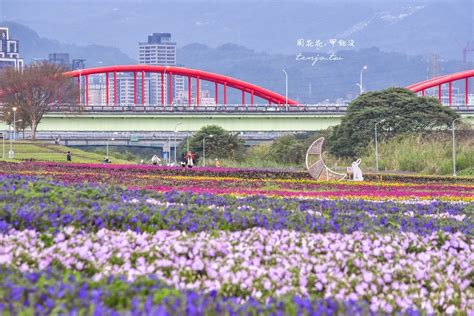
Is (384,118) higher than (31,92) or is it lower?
lower

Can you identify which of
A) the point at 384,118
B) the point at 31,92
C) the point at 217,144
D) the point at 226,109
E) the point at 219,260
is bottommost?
the point at 219,260

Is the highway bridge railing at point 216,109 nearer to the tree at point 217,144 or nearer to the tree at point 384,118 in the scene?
the tree at point 217,144

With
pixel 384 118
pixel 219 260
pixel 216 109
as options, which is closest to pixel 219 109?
pixel 216 109

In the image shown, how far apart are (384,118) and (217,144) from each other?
53.9ft

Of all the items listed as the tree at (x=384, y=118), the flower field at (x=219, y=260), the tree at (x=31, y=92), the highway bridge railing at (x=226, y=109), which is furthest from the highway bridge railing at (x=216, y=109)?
the flower field at (x=219, y=260)

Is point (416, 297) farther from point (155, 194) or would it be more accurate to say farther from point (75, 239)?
point (155, 194)

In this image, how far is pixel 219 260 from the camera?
12.0m

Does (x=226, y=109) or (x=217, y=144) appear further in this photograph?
(x=226, y=109)

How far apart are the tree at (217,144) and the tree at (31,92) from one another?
13.2 m

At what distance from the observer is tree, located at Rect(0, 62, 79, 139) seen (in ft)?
313

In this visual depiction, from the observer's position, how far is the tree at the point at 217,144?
313ft

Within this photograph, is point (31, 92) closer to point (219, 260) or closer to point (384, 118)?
point (384, 118)

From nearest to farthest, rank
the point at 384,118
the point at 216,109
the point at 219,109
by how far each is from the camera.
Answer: the point at 384,118 < the point at 219,109 < the point at 216,109

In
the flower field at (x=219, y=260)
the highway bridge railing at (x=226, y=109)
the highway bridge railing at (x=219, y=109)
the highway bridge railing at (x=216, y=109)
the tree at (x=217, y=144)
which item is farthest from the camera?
the highway bridge railing at (x=216, y=109)
